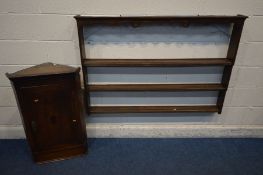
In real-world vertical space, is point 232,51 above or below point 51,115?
above

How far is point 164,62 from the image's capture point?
1861 millimetres

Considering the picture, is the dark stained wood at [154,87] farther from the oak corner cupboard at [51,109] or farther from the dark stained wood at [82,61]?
the oak corner cupboard at [51,109]

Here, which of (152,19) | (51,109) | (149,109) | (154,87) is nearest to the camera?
(152,19)

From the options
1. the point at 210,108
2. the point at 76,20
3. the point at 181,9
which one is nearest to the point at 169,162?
the point at 210,108

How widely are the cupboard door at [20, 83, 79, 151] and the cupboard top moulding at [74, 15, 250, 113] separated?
0.22 metres

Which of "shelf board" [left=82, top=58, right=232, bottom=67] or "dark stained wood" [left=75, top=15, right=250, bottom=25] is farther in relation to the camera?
"shelf board" [left=82, top=58, right=232, bottom=67]

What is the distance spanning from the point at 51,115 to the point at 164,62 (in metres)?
1.01

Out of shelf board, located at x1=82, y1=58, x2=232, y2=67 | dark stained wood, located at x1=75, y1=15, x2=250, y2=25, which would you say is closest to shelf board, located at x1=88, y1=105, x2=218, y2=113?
shelf board, located at x1=82, y1=58, x2=232, y2=67

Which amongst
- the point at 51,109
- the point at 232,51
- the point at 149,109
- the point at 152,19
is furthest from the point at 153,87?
the point at 51,109

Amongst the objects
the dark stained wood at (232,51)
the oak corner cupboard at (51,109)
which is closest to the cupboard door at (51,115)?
the oak corner cupboard at (51,109)

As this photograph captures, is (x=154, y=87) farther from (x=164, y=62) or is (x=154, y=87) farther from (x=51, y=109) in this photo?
(x=51, y=109)

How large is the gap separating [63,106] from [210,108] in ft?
4.35

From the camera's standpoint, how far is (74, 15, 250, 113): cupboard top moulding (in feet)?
5.55

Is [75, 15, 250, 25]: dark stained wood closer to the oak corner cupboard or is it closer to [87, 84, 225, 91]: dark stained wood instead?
the oak corner cupboard
